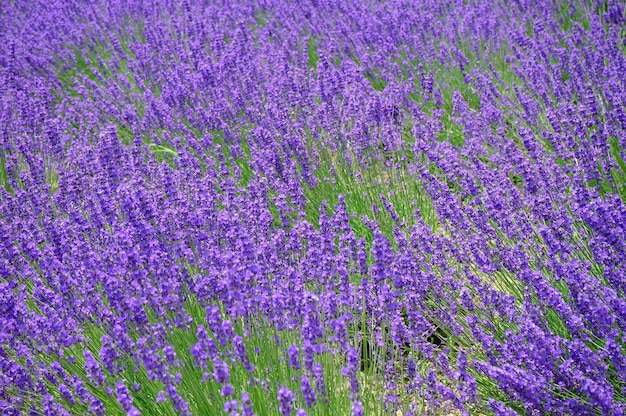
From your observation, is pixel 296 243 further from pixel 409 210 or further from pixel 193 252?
pixel 409 210

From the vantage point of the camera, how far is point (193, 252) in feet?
8.63

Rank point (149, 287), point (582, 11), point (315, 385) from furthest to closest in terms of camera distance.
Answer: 1. point (582, 11)
2. point (149, 287)
3. point (315, 385)

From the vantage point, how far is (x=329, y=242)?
8.34 ft

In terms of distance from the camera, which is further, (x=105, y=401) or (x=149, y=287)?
(x=105, y=401)

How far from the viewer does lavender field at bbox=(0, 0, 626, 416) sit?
2.11 metres

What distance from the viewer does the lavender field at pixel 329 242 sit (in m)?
2.11

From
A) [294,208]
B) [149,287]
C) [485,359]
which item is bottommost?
[485,359]

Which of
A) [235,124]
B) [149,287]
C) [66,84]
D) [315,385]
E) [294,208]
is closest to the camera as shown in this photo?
[315,385]

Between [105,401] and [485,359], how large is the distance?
1.18 m

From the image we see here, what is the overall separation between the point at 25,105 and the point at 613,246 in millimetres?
3604

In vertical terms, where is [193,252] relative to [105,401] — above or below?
above

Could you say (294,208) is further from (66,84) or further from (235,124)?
(66,84)

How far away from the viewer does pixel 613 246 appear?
2.33 meters

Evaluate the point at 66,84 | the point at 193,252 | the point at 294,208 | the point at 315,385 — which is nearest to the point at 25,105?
the point at 66,84
